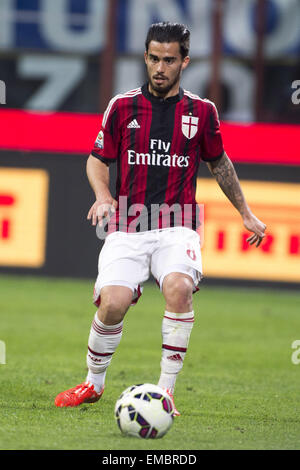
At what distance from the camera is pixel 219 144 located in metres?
5.74

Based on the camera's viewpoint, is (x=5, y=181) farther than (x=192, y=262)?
Yes

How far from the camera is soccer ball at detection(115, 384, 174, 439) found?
185 inches

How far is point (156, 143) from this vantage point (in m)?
5.59

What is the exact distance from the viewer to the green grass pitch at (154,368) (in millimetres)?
4828

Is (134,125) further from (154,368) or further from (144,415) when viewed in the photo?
(154,368)

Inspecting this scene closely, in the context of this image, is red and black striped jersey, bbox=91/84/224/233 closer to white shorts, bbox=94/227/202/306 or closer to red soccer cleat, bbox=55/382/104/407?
white shorts, bbox=94/227/202/306

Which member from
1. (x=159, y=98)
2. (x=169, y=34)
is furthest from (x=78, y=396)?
(x=169, y=34)

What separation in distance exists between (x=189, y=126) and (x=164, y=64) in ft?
1.27

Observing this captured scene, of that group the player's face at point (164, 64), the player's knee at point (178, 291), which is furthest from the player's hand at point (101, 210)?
the player's face at point (164, 64)

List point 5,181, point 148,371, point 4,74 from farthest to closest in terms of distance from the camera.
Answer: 1. point 4,74
2. point 5,181
3. point 148,371

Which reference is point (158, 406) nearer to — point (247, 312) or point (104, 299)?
point (104, 299)

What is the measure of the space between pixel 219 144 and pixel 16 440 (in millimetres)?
2094

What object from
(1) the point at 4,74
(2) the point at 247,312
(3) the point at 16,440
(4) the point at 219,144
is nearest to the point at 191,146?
(4) the point at 219,144

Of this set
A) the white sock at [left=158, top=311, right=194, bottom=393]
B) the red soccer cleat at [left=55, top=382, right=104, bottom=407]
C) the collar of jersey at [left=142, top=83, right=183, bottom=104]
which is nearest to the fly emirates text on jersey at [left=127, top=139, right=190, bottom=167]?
the collar of jersey at [left=142, top=83, right=183, bottom=104]
